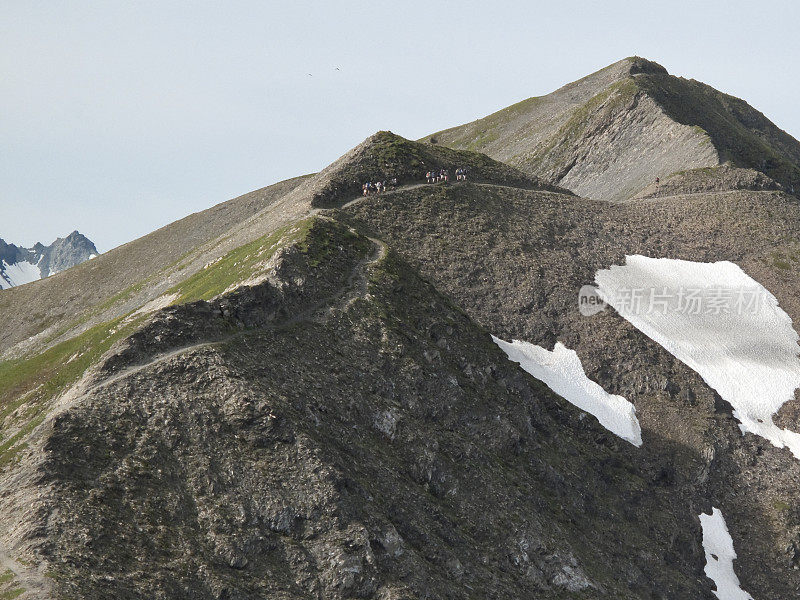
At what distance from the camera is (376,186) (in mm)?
98562

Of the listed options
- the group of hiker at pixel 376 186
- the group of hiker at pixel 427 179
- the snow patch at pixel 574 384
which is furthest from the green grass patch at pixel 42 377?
the group of hiker at pixel 427 179

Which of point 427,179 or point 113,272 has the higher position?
point 113,272

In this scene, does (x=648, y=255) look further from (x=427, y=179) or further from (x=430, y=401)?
(x=430, y=401)

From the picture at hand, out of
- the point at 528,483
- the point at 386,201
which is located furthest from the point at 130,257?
the point at 528,483

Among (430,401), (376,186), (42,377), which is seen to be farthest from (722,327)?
(42,377)

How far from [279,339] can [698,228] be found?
6814cm

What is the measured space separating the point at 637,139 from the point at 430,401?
96.3 m

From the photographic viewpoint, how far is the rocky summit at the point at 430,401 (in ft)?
139

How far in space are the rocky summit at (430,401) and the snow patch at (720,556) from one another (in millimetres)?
252

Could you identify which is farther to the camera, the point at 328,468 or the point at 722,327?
the point at 722,327

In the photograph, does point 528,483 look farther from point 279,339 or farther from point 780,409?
point 780,409

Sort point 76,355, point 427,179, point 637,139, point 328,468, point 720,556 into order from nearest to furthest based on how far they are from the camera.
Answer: point 328,468 → point 76,355 → point 720,556 → point 427,179 → point 637,139

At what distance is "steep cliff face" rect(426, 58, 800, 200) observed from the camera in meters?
132

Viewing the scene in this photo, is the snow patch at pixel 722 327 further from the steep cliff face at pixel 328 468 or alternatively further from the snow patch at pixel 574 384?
the steep cliff face at pixel 328 468
